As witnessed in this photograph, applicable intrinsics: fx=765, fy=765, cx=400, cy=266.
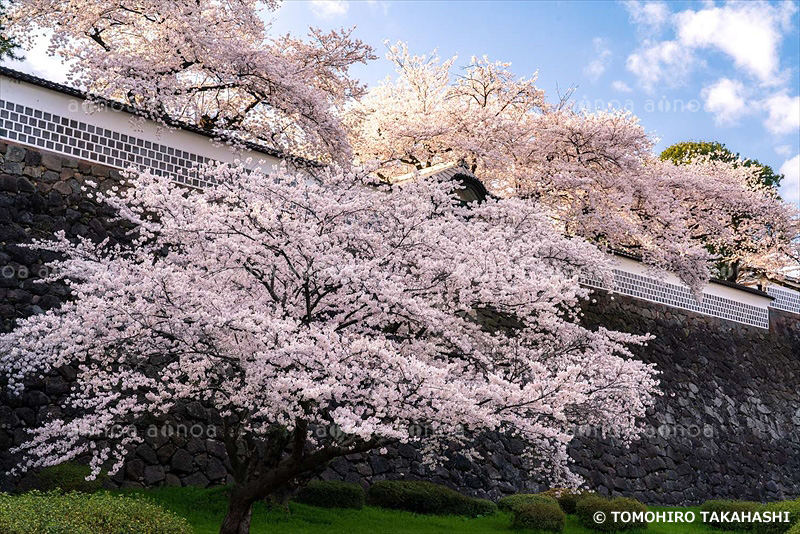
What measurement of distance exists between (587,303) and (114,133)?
11987 mm

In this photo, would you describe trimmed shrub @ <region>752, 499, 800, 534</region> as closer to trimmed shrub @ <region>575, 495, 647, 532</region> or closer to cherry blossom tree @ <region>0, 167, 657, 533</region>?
trimmed shrub @ <region>575, 495, 647, 532</region>

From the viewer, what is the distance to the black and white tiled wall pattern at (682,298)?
67.0 ft

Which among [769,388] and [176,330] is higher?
[769,388]

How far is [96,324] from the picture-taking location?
7680 mm

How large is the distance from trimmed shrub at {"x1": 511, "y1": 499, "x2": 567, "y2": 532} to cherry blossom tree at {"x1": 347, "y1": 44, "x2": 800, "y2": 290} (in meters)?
8.81

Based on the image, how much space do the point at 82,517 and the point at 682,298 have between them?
1883cm

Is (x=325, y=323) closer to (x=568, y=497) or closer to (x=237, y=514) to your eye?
(x=237, y=514)

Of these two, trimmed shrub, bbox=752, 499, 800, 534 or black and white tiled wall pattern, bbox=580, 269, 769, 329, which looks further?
black and white tiled wall pattern, bbox=580, 269, 769, 329

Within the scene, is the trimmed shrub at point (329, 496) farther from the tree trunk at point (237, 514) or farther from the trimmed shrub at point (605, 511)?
the trimmed shrub at point (605, 511)

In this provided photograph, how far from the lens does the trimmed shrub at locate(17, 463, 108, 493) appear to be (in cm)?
938

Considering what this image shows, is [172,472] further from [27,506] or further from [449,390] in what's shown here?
[449,390]

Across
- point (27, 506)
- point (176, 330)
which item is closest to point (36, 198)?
point (176, 330)

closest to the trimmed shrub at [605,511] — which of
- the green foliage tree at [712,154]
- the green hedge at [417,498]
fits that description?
the green hedge at [417,498]

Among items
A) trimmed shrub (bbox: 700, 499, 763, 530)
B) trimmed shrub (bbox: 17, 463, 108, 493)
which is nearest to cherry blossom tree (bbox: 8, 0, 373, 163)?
trimmed shrub (bbox: 17, 463, 108, 493)
